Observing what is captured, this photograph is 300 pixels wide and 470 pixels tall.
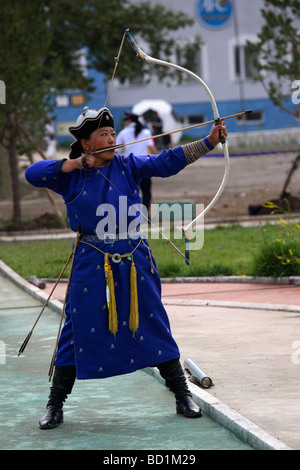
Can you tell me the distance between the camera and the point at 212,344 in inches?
292

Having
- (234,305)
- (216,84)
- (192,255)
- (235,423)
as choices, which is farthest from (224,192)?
(216,84)

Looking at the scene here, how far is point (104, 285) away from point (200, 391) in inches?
35.5

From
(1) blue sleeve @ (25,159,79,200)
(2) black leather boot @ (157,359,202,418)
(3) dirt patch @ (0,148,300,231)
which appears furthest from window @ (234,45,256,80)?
(2) black leather boot @ (157,359,202,418)

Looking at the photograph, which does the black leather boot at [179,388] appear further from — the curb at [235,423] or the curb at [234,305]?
the curb at [234,305]

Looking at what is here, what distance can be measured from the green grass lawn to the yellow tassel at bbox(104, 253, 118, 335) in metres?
5.49

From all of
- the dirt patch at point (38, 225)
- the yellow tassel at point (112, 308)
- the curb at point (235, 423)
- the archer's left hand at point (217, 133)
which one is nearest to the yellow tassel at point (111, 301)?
the yellow tassel at point (112, 308)

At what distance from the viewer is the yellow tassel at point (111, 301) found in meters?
5.45

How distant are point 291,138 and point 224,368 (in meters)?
31.3

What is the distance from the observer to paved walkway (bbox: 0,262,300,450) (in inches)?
200

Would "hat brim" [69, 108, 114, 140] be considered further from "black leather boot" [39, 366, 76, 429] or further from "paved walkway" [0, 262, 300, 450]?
"paved walkway" [0, 262, 300, 450]

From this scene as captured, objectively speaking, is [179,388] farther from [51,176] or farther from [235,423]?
[51,176]

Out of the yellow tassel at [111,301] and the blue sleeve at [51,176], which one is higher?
the blue sleeve at [51,176]

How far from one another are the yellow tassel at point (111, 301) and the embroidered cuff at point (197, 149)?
0.76 m
